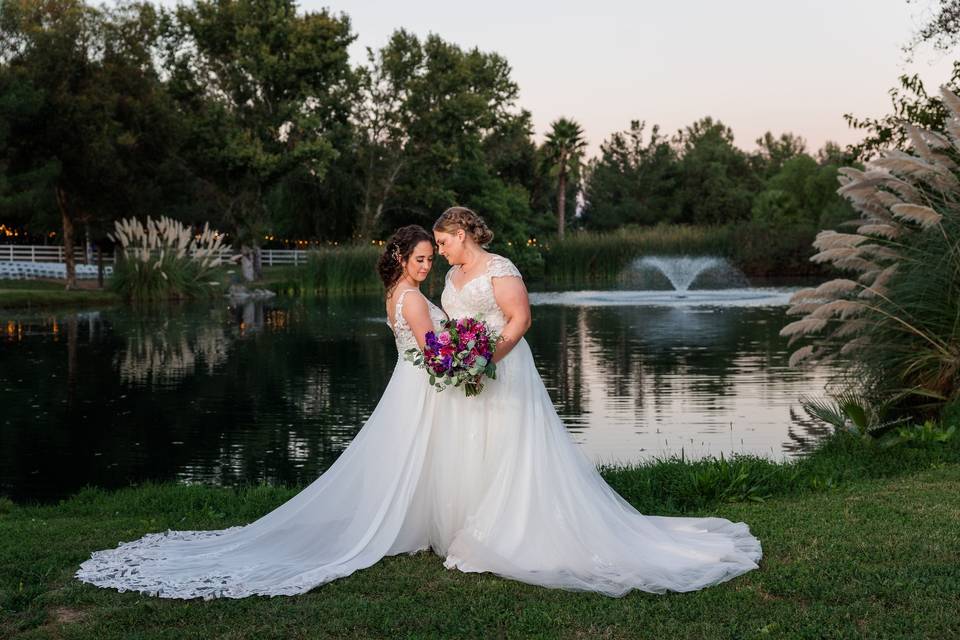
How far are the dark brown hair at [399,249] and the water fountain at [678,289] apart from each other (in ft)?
94.6

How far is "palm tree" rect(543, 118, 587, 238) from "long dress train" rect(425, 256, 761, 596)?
220 ft

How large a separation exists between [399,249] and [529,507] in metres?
1.69

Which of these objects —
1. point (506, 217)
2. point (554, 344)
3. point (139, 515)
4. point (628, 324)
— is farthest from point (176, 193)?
point (139, 515)

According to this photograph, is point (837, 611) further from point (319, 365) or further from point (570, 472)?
point (319, 365)

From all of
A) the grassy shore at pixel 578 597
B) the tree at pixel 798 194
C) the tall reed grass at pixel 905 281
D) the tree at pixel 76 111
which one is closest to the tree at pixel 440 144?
the tree at pixel 76 111

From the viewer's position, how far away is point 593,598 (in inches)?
221

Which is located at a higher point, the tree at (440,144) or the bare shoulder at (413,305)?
the tree at (440,144)

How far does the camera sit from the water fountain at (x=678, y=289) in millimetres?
36719

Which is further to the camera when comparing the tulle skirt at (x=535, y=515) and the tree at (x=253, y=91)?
the tree at (x=253, y=91)

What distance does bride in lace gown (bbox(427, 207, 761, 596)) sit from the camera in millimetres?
6125

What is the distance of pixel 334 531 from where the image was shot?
6.61 meters

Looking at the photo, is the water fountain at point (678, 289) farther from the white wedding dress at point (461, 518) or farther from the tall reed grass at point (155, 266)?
the white wedding dress at point (461, 518)

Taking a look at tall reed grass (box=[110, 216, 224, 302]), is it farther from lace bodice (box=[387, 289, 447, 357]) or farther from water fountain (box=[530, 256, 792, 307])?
lace bodice (box=[387, 289, 447, 357])

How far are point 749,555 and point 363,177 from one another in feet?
182
